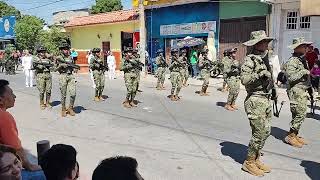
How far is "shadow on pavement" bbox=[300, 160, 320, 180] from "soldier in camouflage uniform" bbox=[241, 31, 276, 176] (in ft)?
2.24

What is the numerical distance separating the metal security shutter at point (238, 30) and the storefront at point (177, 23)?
44cm

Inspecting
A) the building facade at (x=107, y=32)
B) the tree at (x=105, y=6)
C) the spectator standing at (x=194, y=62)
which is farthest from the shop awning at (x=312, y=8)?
the tree at (x=105, y=6)

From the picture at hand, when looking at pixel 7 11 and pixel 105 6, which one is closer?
pixel 105 6

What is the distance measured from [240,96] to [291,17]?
16.7 feet

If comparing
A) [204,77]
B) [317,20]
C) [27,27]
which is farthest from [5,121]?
[27,27]

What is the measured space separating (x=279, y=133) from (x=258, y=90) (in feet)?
10.1

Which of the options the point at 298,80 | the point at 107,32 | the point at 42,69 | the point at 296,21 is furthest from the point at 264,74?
the point at 107,32

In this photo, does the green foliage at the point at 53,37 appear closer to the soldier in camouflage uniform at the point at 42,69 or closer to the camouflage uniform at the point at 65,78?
the soldier in camouflage uniform at the point at 42,69

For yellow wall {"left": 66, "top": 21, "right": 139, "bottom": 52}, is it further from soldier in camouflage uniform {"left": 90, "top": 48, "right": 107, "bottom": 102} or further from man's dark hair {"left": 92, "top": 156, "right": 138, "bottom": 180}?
man's dark hair {"left": 92, "top": 156, "right": 138, "bottom": 180}

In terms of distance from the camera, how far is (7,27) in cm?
4206

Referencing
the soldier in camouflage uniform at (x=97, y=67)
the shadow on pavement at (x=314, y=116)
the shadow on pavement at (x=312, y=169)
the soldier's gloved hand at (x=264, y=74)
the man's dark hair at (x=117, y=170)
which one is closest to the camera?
the man's dark hair at (x=117, y=170)

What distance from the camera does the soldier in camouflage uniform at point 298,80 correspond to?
7.17 m

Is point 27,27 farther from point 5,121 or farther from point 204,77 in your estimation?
point 5,121

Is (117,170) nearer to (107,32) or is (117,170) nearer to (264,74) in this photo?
(264,74)
